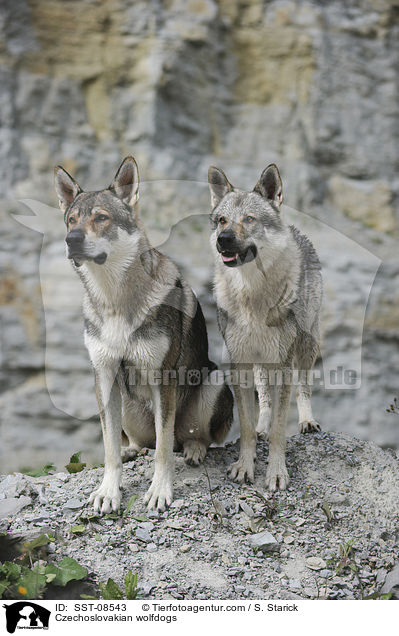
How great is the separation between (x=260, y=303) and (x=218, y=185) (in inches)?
34.6

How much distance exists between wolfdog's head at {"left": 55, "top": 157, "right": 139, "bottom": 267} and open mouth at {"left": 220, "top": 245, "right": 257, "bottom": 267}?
592mm

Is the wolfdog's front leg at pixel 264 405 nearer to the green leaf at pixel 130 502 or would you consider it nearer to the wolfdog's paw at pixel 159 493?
the wolfdog's paw at pixel 159 493

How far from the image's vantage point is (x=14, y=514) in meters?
3.80

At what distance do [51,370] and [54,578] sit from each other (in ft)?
10.3

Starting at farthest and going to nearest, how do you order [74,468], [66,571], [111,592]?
1. [74,468]
2. [66,571]
3. [111,592]

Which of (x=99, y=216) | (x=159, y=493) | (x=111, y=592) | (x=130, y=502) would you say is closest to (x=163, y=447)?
(x=159, y=493)

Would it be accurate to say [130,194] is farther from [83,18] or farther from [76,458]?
[83,18]

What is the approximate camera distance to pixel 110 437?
3826 millimetres

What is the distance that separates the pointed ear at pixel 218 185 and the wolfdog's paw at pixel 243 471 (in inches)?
69.8

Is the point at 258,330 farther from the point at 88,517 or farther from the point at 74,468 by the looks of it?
the point at 74,468

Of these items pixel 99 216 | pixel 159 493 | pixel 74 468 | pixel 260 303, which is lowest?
pixel 74 468

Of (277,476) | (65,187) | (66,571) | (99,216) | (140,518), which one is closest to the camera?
(66,571)

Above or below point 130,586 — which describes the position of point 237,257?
above

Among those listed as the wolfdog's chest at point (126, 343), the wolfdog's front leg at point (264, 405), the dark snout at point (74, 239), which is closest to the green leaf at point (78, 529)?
the wolfdog's chest at point (126, 343)
